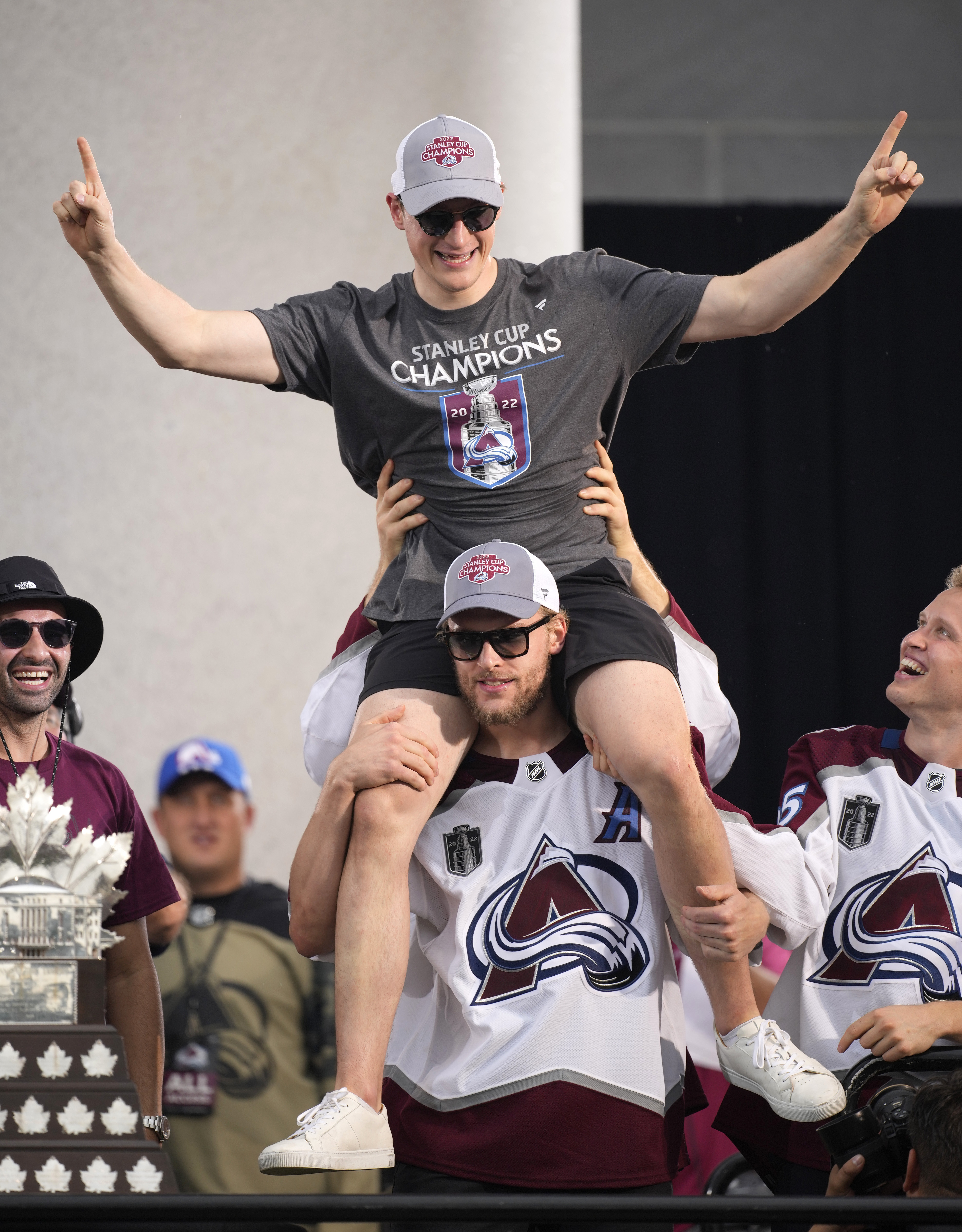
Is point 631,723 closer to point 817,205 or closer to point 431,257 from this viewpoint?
point 431,257

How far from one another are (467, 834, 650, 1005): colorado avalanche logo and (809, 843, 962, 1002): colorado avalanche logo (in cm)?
38

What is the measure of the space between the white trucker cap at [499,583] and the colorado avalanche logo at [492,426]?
148 mm

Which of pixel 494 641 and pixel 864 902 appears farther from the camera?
pixel 864 902

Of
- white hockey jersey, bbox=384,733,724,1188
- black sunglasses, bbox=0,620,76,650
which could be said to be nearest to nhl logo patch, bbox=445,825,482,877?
white hockey jersey, bbox=384,733,724,1188

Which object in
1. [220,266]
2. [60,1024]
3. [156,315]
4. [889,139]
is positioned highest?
[220,266]

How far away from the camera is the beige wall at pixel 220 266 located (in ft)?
14.4

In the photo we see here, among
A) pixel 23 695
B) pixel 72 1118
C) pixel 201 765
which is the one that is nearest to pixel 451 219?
pixel 23 695

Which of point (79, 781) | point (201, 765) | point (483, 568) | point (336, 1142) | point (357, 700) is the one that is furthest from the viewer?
point (201, 765)

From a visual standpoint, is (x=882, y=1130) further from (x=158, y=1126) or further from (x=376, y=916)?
(x=158, y=1126)

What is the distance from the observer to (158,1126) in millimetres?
2592

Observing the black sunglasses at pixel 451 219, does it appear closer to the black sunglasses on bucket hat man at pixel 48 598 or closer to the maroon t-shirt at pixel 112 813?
the black sunglasses on bucket hat man at pixel 48 598

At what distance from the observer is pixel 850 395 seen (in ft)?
20.9

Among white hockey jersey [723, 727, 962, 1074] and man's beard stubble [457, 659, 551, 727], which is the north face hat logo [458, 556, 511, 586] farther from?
white hockey jersey [723, 727, 962, 1074]

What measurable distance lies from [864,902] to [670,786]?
544 millimetres
